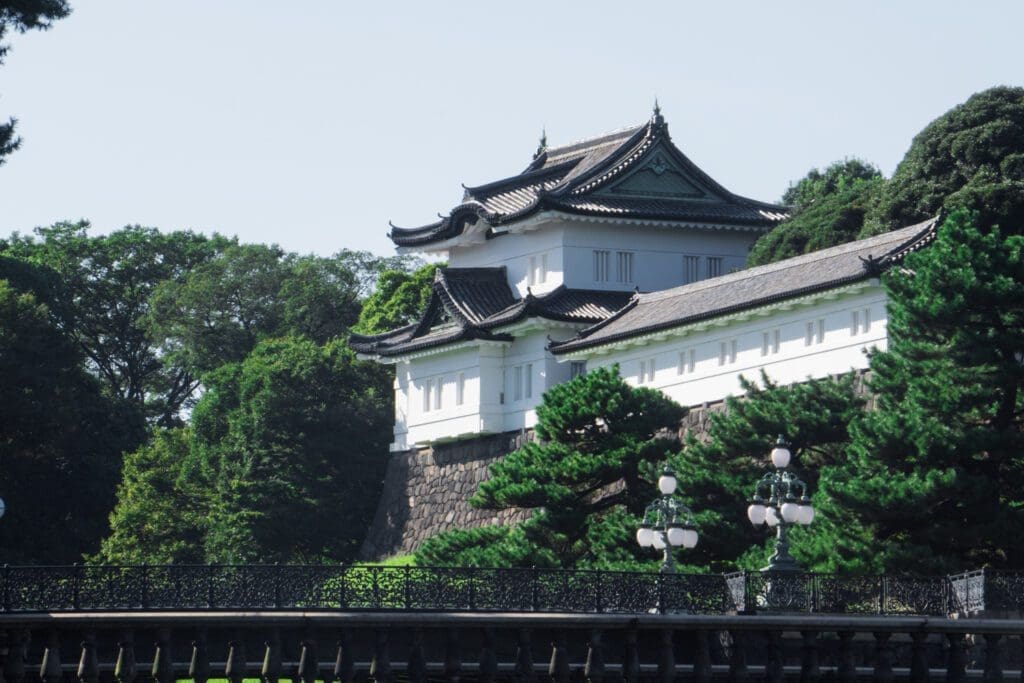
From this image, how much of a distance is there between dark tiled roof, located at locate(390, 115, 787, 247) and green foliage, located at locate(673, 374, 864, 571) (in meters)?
20.5

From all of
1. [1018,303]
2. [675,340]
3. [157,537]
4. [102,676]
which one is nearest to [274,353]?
[157,537]

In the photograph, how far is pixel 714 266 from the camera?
3246 inches

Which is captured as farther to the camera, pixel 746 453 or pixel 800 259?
pixel 800 259

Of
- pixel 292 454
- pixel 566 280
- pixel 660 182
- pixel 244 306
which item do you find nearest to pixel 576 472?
pixel 566 280

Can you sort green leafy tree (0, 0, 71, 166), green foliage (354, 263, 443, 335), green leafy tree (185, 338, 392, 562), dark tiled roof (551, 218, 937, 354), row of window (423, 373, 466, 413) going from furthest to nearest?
green foliage (354, 263, 443, 335) → green leafy tree (185, 338, 392, 562) → row of window (423, 373, 466, 413) → dark tiled roof (551, 218, 937, 354) → green leafy tree (0, 0, 71, 166)

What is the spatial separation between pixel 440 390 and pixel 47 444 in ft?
44.1

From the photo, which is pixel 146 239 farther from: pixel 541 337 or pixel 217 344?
pixel 541 337

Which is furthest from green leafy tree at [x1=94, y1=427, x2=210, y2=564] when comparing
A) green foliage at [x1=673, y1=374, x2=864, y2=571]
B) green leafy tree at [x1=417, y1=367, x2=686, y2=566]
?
green foliage at [x1=673, y1=374, x2=864, y2=571]

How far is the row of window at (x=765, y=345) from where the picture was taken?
64.0 m

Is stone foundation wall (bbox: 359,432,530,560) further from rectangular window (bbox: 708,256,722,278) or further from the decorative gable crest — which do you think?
the decorative gable crest

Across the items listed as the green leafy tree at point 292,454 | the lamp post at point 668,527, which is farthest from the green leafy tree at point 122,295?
the lamp post at point 668,527

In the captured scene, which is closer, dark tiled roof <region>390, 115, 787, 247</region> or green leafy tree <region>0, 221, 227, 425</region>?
dark tiled roof <region>390, 115, 787, 247</region>

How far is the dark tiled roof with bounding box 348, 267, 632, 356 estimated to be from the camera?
7825cm

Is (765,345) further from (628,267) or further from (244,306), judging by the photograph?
(244,306)
